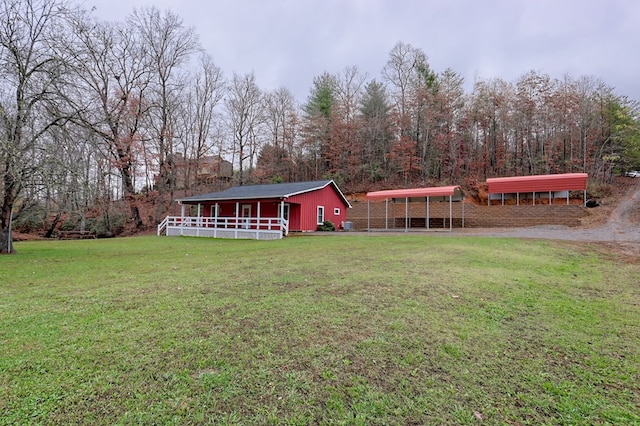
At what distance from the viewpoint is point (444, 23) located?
51.2 feet

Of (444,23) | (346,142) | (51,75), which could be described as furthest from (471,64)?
(51,75)

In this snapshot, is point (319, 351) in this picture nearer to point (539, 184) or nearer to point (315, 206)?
point (315, 206)

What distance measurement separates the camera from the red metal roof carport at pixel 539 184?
21.6 m

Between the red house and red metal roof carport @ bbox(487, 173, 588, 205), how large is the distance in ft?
42.2

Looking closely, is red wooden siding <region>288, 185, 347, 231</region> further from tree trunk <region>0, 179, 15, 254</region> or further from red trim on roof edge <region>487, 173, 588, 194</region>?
red trim on roof edge <region>487, 173, 588, 194</region>

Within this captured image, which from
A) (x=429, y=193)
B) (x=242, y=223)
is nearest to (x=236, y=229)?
(x=242, y=223)

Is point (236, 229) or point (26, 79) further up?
point (26, 79)

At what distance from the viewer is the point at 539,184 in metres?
22.7

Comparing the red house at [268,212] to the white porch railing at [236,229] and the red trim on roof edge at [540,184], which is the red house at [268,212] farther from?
the red trim on roof edge at [540,184]

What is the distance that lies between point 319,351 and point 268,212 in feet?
58.5

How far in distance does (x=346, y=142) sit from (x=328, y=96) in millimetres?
6407

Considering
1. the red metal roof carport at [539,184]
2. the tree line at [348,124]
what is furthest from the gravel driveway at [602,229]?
the tree line at [348,124]

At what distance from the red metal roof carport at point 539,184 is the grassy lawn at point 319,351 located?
20.6 meters

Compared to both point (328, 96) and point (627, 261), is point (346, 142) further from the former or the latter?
point (627, 261)
